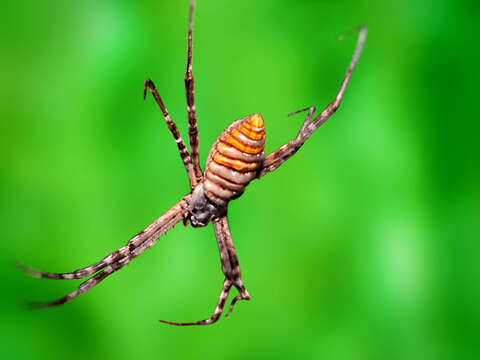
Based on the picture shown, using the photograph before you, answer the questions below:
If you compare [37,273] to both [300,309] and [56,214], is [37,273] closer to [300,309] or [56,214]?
[56,214]

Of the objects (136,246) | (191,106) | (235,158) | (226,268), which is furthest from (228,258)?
(191,106)

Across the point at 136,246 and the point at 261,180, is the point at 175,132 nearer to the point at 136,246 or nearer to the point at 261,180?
the point at 136,246

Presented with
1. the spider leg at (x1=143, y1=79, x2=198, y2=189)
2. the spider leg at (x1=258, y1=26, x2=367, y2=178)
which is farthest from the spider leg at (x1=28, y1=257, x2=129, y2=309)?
the spider leg at (x1=258, y1=26, x2=367, y2=178)

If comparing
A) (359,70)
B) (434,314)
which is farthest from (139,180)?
(434,314)

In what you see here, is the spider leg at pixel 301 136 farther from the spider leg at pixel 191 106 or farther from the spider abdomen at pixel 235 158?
the spider leg at pixel 191 106

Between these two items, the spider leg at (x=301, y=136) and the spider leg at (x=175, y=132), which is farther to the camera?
the spider leg at (x=301, y=136)

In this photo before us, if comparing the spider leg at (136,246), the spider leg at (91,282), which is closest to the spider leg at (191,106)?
the spider leg at (136,246)

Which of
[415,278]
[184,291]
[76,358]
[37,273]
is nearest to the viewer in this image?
[37,273]
